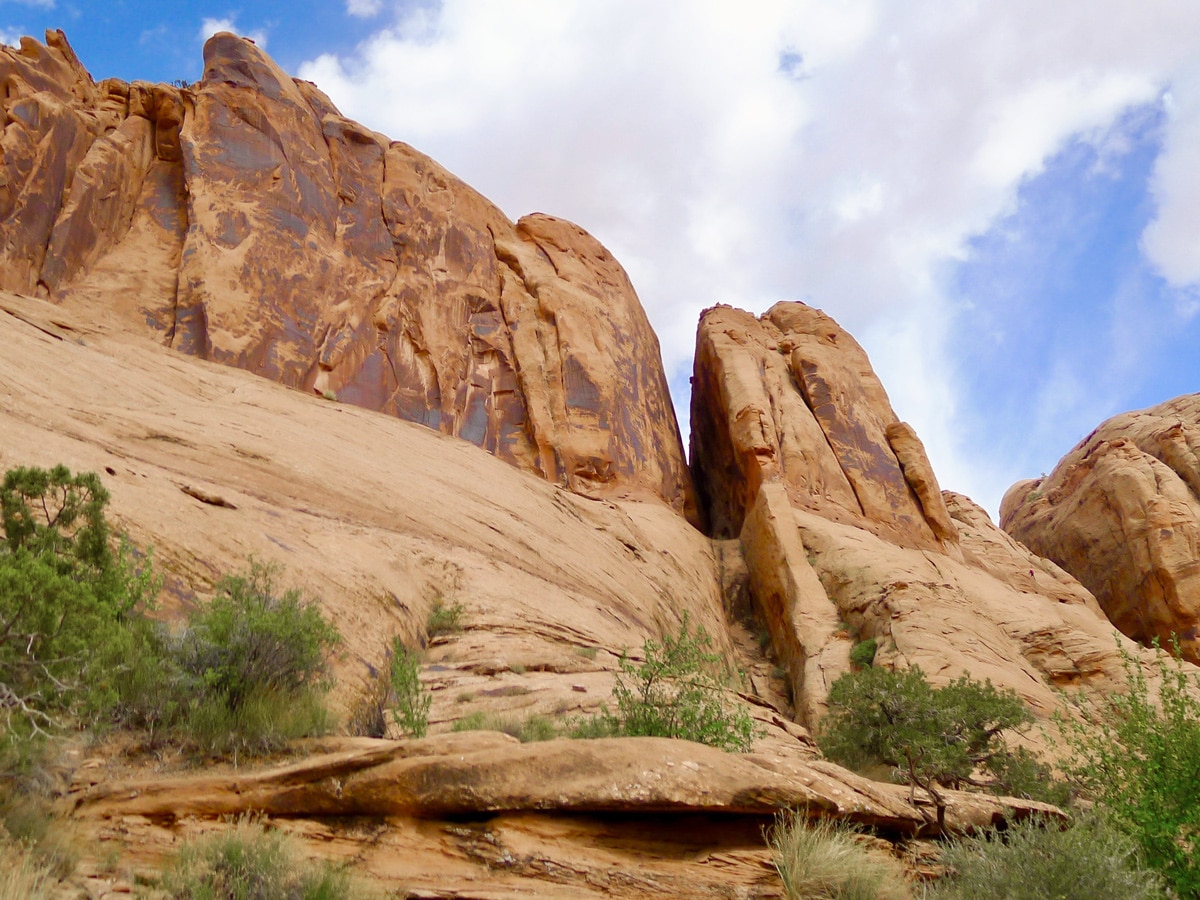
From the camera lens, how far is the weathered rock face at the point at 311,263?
2198 centimetres

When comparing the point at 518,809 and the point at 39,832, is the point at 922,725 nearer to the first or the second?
the point at 518,809

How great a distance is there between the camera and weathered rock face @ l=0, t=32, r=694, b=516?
21984mm

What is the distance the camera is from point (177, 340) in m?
21.2

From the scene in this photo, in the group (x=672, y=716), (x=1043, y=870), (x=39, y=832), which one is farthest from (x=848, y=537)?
(x=39, y=832)

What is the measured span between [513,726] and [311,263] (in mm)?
19738

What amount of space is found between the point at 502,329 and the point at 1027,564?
872 inches

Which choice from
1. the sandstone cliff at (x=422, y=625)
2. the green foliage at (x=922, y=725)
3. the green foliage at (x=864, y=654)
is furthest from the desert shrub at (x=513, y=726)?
the green foliage at (x=864, y=654)

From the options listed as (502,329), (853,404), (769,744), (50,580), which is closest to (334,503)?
(769,744)

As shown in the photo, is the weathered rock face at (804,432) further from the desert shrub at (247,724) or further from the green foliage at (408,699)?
the desert shrub at (247,724)

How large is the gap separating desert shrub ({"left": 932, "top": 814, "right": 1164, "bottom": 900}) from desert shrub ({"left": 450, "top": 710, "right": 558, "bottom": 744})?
369cm

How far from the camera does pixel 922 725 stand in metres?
13.8

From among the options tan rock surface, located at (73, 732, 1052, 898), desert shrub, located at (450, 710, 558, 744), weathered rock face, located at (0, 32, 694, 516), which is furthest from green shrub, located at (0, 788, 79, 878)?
weathered rock face, located at (0, 32, 694, 516)

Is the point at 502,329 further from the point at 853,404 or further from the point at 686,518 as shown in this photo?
the point at 853,404

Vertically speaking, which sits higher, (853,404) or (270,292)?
(853,404)
